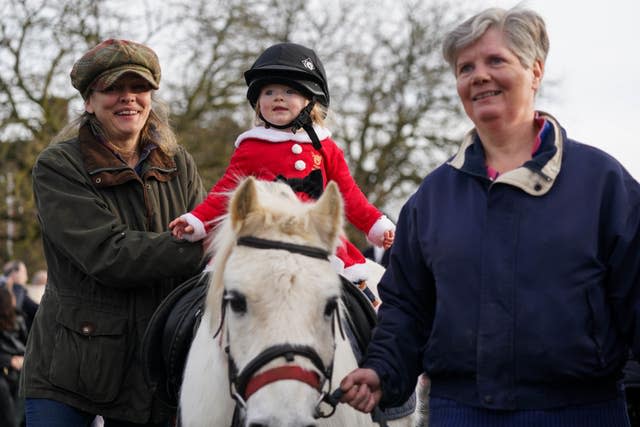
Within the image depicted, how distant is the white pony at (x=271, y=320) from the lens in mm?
3209

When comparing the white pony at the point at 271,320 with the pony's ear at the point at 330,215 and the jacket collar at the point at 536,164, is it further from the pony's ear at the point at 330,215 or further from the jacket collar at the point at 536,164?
the jacket collar at the point at 536,164

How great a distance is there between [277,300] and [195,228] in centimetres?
117

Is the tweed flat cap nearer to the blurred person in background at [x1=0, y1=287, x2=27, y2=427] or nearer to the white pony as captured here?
the white pony

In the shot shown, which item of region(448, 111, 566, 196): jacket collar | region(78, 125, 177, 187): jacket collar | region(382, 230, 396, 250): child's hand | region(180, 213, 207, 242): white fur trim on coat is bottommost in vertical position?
region(180, 213, 207, 242): white fur trim on coat

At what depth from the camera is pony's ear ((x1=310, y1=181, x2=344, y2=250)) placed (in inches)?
144

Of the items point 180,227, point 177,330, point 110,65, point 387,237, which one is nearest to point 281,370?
point 177,330

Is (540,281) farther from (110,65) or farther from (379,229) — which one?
(110,65)

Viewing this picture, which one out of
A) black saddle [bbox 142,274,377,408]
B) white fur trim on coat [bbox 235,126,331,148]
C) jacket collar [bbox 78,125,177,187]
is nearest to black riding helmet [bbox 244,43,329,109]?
white fur trim on coat [bbox 235,126,331,148]

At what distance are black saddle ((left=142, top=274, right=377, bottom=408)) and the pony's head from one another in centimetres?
60

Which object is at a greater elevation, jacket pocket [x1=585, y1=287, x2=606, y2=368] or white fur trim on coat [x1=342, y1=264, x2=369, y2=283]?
white fur trim on coat [x1=342, y1=264, x2=369, y2=283]

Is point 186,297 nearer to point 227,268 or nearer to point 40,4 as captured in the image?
point 227,268

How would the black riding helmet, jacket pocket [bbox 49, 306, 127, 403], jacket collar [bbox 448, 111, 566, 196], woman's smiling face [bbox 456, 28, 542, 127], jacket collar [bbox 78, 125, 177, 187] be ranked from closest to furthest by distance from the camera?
jacket collar [bbox 448, 111, 566, 196] < woman's smiling face [bbox 456, 28, 542, 127] < jacket pocket [bbox 49, 306, 127, 403] < jacket collar [bbox 78, 125, 177, 187] < the black riding helmet

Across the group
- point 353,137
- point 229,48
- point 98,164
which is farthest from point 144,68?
point 353,137

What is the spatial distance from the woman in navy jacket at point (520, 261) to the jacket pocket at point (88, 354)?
4.89ft
